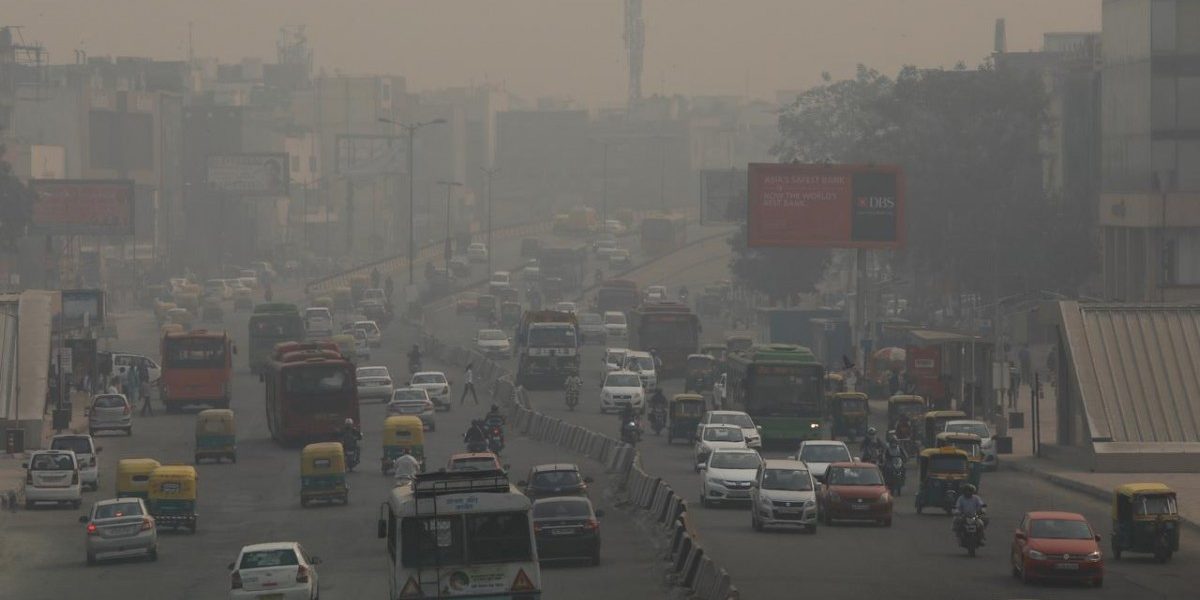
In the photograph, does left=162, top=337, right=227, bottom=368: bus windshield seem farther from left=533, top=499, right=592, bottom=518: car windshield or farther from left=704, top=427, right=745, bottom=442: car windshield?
left=533, top=499, right=592, bottom=518: car windshield

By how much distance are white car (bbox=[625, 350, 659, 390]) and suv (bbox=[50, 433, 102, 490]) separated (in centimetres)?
2660

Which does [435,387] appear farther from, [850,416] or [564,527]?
[564,527]

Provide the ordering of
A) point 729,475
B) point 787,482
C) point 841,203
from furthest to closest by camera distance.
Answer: point 841,203 < point 729,475 < point 787,482

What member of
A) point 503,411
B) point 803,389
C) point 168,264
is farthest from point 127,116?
point 803,389

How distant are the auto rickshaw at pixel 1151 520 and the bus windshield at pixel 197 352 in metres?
41.3

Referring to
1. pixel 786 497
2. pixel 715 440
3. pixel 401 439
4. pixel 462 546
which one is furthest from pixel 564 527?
pixel 401 439

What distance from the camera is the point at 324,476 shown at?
46.8 metres

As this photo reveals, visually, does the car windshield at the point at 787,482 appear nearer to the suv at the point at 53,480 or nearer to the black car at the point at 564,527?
the black car at the point at 564,527

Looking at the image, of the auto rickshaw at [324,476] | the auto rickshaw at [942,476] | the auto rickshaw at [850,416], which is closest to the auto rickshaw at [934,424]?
the auto rickshaw at [850,416]

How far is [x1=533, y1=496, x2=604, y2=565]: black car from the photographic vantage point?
34656 mm

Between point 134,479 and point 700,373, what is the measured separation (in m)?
33.7

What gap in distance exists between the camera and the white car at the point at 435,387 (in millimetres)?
71625

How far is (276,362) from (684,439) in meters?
11.6

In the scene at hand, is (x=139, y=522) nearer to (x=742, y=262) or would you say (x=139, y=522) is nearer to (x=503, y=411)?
(x=503, y=411)
